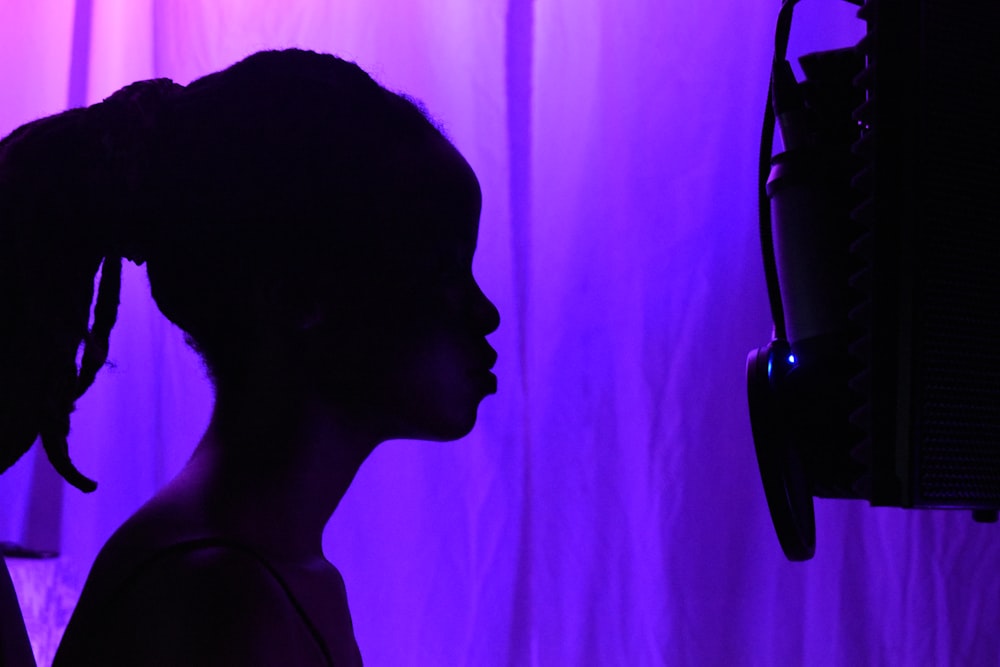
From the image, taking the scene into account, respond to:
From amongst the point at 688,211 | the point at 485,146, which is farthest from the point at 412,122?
the point at 688,211

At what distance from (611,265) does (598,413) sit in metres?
0.17

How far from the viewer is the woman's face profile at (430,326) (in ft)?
2.40

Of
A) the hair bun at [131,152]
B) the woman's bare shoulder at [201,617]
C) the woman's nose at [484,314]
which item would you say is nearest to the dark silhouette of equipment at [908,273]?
the woman's nose at [484,314]

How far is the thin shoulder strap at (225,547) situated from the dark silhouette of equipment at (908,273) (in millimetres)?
361

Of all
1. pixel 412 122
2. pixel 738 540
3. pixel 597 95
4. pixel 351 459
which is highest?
pixel 597 95

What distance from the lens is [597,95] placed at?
1.05 m

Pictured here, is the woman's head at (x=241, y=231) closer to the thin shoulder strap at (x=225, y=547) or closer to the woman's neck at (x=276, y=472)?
the woman's neck at (x=276, y=472)

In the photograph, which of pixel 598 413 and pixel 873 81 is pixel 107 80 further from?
pixel 873 81

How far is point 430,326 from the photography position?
74 centimetres

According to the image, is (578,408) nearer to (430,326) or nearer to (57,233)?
(430,326)

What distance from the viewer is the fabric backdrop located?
986mm

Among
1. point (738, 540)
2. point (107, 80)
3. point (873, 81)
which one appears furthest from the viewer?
point (107, 80)

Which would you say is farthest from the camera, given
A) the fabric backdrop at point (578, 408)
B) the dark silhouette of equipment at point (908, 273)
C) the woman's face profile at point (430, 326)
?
Answer: the fabric backdrop at point (578, 408)

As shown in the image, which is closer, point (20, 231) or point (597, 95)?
point (20, 231)
